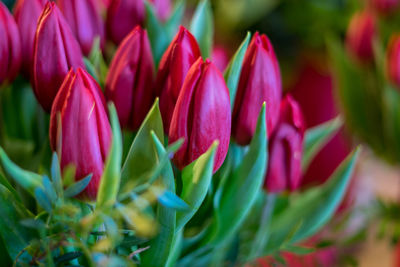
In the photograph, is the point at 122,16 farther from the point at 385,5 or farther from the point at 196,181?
the point at 385,5

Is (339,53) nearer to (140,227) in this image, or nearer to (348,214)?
(348,214)

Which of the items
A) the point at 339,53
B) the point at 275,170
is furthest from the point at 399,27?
the point at 275,170

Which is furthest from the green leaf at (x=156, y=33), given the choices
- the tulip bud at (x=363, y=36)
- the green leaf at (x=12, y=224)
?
the tulip bud at (x=363, y=36)

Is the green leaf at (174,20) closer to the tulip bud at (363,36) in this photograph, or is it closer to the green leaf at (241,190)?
the green leaf at (241,190)

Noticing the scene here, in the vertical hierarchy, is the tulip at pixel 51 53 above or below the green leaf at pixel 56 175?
above

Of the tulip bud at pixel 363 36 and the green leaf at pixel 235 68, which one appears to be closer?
the green leaf at pixel 235 68

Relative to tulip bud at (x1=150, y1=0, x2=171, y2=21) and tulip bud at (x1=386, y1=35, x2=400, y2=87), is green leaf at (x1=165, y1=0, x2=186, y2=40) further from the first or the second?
tulip bud at (x1=386, y1=35, x2=400, y2=87)

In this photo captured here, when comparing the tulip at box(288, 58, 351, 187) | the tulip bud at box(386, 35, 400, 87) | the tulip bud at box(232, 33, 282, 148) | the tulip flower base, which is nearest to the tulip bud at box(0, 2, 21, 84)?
the tulip flower base

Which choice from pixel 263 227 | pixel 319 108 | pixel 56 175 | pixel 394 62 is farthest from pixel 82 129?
pixel 319 108
